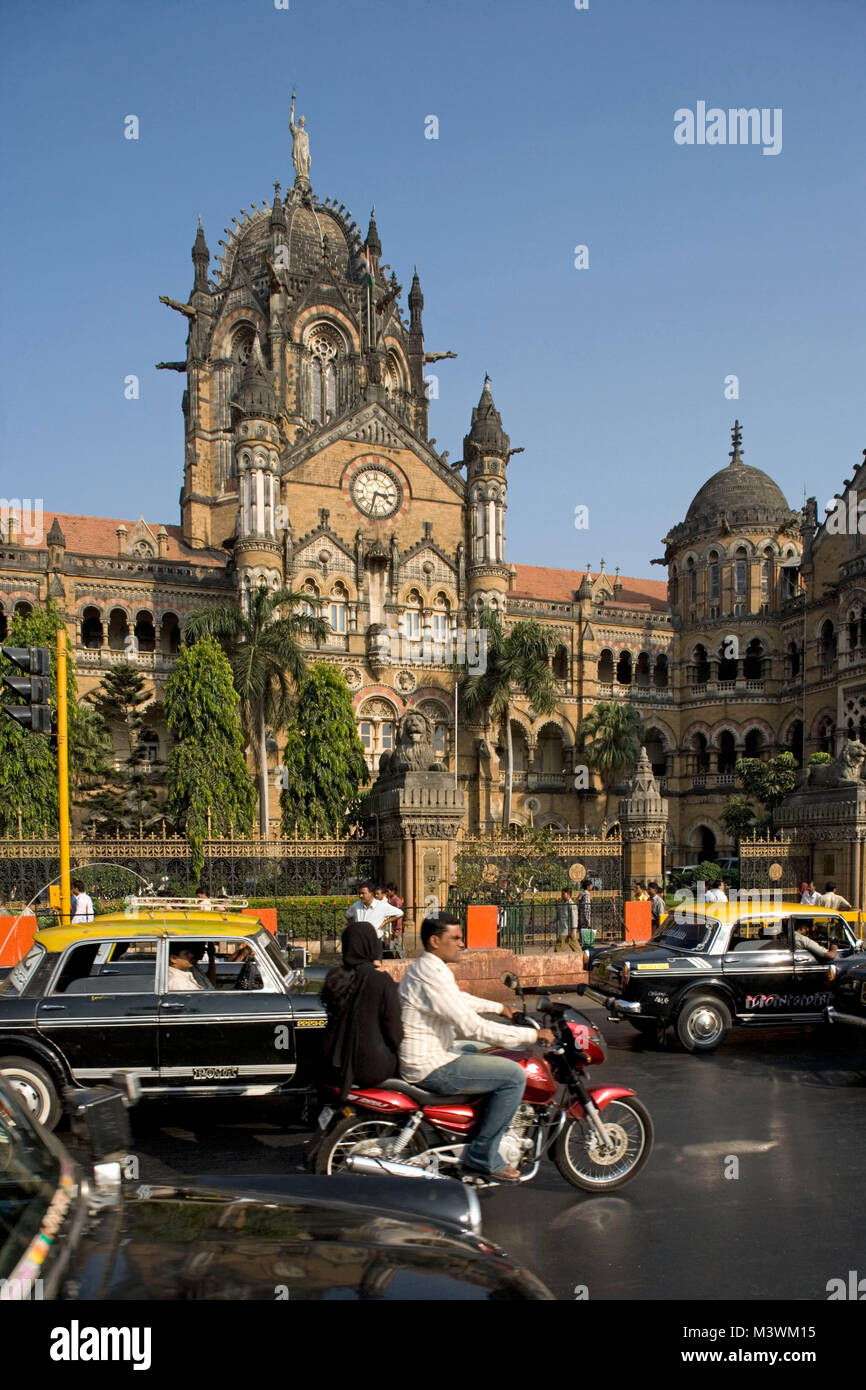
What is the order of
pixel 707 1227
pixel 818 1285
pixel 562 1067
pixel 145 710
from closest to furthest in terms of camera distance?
pixel 818 1285 → pixel 707 1227 → pixel 562 1067 → pixel 145 710

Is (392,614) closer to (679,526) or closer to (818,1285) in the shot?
(679,526)

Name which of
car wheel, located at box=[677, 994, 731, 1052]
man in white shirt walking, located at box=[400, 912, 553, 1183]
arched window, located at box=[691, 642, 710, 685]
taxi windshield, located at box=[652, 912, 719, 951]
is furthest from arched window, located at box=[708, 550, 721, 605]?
man in white shirt walking, located at box=[400, 912, 553, 1183]

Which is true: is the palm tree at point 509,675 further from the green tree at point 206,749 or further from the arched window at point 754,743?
the green tree at point 206,749

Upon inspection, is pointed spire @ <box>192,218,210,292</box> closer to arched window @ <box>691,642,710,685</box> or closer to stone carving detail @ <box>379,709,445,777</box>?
arched window @ <box>691,642,710,685</box>

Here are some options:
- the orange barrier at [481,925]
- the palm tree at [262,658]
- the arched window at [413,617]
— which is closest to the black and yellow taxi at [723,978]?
the orange barrier at [481,925]

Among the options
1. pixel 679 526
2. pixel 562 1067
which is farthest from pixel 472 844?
pixel 679 526

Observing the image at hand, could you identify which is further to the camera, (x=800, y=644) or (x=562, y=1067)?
(x=800, y=644)

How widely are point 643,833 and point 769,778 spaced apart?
1598cm

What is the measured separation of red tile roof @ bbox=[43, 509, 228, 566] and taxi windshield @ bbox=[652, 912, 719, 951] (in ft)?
106

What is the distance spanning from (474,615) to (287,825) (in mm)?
15340

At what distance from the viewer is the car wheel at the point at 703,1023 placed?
10055mm

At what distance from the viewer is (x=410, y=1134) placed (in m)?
5.37
